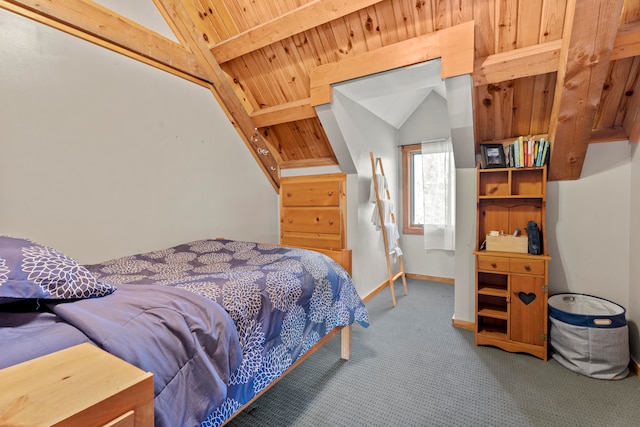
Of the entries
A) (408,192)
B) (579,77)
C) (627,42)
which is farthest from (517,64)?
(408,192)

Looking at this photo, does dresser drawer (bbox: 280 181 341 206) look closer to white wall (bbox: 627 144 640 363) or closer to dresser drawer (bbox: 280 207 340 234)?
dresser drawer (bbox: 280 207 340 234)

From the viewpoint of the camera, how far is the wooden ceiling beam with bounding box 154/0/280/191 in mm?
2404

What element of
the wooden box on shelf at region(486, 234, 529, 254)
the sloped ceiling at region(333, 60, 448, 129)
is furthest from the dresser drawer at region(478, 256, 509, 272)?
the sloped ceiling at region(333, 60, 448, 129)

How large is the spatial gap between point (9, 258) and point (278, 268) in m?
1.08

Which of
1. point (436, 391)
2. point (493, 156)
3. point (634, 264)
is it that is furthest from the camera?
point (493, 156)

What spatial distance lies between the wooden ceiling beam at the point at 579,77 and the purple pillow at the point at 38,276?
8.10 feet

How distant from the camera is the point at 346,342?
2131 mm

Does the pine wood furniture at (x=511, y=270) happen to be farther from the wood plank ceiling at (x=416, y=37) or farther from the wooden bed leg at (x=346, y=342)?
the wooden bed leg at (x=346, y=342)

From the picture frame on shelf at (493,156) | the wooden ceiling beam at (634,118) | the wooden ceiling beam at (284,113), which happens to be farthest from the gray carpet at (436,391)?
the wooden ceiling beam at (284,113)

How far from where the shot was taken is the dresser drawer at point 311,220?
10.5ft

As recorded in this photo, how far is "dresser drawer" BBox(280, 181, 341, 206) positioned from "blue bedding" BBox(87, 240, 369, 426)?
3.58ft

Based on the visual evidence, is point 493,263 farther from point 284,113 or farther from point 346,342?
point 284,113

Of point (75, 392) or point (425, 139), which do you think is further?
point (425, 139)

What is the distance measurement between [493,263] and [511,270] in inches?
4.9
